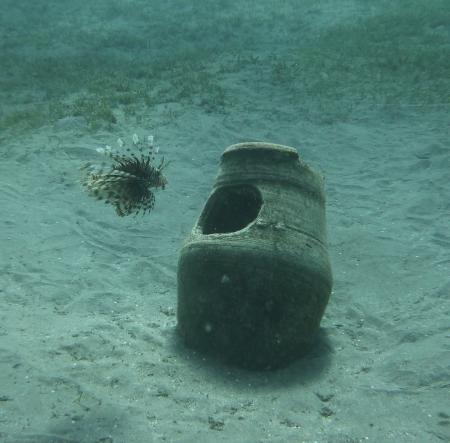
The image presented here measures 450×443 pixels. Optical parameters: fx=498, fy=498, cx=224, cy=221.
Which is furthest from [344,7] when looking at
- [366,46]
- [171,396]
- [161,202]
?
[171,396]

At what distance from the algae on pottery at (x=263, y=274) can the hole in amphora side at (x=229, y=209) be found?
117mm

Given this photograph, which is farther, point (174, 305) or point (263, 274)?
point (174, 305)

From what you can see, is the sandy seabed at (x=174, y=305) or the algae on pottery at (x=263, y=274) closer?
the sandy seabed at (x=174, y=305)

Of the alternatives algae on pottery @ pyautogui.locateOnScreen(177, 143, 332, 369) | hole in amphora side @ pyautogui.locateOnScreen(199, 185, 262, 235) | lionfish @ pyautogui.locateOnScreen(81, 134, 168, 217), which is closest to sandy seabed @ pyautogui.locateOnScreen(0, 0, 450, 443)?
algae on pottery @ pyautogui.locateOnScreen(177, 143, 332, 369)

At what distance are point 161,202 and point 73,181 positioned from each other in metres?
1.69

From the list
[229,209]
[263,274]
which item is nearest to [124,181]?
[229,209]

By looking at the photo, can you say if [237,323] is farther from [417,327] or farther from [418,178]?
[418,178]

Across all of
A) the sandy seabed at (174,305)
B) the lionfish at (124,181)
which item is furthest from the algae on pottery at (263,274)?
the lionfish at (124,181)

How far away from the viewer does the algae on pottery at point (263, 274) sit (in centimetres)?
409

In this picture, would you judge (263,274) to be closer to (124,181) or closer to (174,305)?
(124,181)

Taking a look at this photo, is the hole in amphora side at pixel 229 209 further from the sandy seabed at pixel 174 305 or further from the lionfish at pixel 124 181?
the sandy seabed at pixel 174 305

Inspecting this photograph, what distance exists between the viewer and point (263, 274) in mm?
4059

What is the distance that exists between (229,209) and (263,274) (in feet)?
4.44

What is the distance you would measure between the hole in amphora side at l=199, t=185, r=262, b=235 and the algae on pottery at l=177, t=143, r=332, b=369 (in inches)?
4.6
